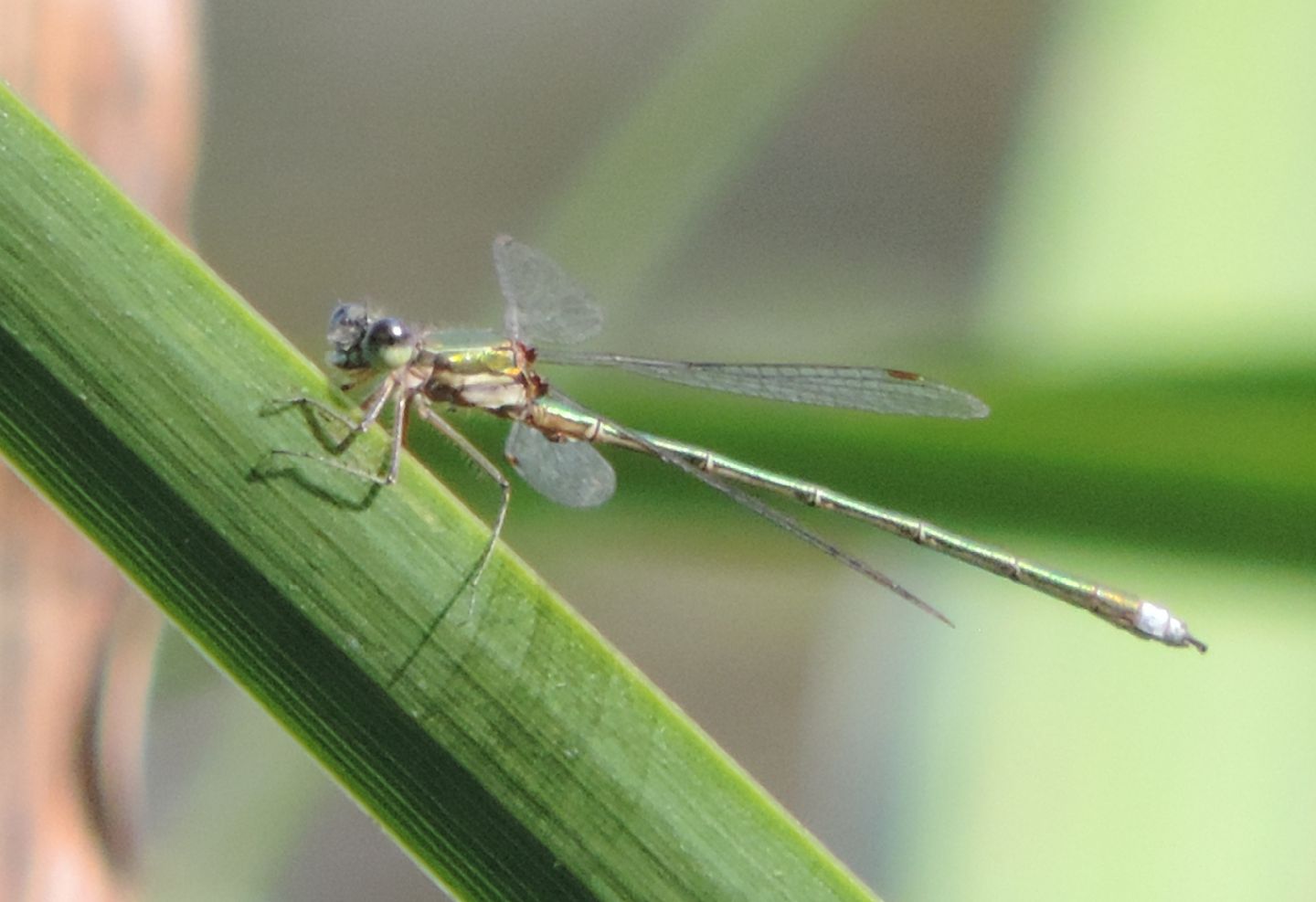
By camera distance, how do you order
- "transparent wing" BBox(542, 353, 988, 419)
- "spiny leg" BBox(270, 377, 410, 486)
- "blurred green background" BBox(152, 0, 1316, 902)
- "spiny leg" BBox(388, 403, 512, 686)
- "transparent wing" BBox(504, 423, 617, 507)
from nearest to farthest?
"spiny leg" BBox(388, 403, 512, 686) → "spiny leg" BBox(270, 377, 410, 486) → "blurred green background" BBox(152, 0, 1316, 902) → "transparent wing" BBox(504, 423, 617, 507) → "transparent wing" BBox(542, 353, 988, 419)

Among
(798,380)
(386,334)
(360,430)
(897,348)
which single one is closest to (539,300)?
(386,334)

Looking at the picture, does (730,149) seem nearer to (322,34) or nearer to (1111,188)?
(1111,188)

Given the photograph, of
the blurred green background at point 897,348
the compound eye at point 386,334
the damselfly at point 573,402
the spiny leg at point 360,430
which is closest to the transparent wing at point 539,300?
the damselfly at point 573,402

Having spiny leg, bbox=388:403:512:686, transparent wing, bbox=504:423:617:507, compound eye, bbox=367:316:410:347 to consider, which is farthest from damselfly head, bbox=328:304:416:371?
transparent wing, bbox=504:423:617:507

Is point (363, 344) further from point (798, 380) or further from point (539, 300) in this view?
point (798, 380)

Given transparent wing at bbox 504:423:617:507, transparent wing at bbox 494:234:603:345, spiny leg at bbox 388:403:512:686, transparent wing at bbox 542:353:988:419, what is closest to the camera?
spiny leg at bbox 388:403:512:686

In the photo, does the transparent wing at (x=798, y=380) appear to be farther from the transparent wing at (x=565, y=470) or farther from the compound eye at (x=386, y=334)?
the compound eye at (x=386, y=334)

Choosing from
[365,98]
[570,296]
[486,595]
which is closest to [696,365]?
[570,296]

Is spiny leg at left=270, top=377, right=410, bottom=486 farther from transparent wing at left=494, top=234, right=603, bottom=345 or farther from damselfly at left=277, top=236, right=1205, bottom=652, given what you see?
transparent wing at left=494, top=234, right=603, bottom=345
